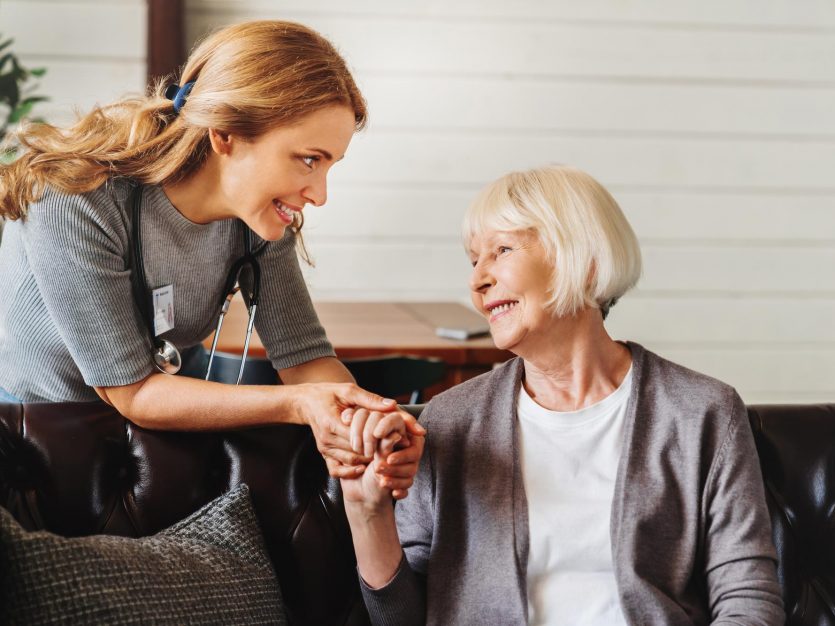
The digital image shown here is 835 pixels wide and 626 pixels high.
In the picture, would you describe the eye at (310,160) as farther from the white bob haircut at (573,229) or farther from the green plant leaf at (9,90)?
the green plant leaf at (9,90)

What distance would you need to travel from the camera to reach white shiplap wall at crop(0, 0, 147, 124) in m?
3.63

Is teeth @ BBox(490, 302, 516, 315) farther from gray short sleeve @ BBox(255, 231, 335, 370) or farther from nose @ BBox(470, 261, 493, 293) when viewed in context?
gray short sleeve @ BBox(255, 231, 335, 370)

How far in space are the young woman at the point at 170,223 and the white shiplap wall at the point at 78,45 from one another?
218 centimetres

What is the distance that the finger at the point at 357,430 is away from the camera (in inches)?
54.2

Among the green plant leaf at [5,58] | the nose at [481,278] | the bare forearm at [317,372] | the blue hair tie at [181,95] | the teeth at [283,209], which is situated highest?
the blue hair tie at [181,95]

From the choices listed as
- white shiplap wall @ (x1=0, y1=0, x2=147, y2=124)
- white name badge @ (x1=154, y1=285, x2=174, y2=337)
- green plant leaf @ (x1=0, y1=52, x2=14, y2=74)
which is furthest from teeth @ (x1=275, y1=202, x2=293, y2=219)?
white shiplap wall @ (x1=0, y1=0, x2=147, y2=124)

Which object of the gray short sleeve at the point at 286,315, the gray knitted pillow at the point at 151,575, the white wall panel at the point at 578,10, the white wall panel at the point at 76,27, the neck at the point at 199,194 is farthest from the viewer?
the white wall panel at the point at 578,10

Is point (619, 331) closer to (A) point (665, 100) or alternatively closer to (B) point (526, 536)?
(A) point (665, 100)

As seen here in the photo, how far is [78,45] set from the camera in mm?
3680

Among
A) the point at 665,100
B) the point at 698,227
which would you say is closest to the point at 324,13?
the point at 665,100

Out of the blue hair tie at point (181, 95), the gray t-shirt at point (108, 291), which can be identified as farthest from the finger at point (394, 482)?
the blue hair tie at point (181, 95)

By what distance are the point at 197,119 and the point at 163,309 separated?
31 cm

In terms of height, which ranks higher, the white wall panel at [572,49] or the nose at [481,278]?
the white wall panel at [572,49]

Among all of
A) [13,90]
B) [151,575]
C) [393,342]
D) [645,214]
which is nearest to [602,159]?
[645,214]
